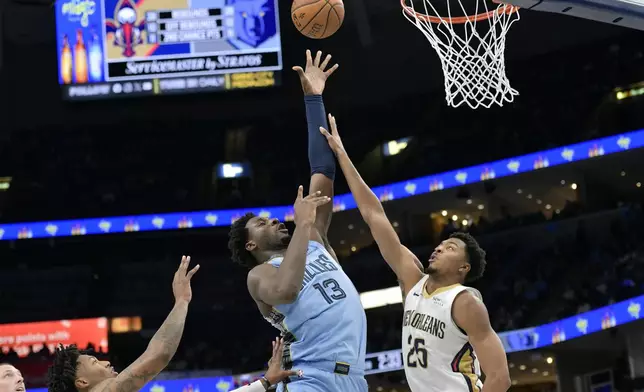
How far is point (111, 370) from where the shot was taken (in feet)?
14.5

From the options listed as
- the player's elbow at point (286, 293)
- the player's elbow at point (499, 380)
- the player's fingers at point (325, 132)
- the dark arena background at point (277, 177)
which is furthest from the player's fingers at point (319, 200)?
the dark arena background at point (277, 177)

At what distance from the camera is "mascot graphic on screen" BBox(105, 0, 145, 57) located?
1877 centimetres

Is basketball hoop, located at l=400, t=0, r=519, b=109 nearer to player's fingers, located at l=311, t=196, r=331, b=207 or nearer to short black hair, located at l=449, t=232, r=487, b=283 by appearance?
short black hair, located at l=449, t=232, r=487, b=283

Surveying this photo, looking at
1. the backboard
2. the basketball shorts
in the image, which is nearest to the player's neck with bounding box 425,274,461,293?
the basketball shorts

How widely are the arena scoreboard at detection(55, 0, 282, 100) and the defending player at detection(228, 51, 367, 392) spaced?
1419 centimetres

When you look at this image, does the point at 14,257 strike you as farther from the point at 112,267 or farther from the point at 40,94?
the point at 40,94

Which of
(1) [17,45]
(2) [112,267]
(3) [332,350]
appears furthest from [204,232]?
(3) [332,350]

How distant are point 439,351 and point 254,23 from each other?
574 inches

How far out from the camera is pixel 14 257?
20922mm

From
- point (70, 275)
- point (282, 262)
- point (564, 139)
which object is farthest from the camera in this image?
point (70, 275)

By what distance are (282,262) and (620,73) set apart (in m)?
15.9

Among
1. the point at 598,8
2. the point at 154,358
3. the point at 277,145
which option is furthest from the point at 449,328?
the point at 277,145

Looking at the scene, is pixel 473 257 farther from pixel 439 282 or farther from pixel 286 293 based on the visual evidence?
pixel 286 293

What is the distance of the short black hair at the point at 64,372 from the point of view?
14.1ft
